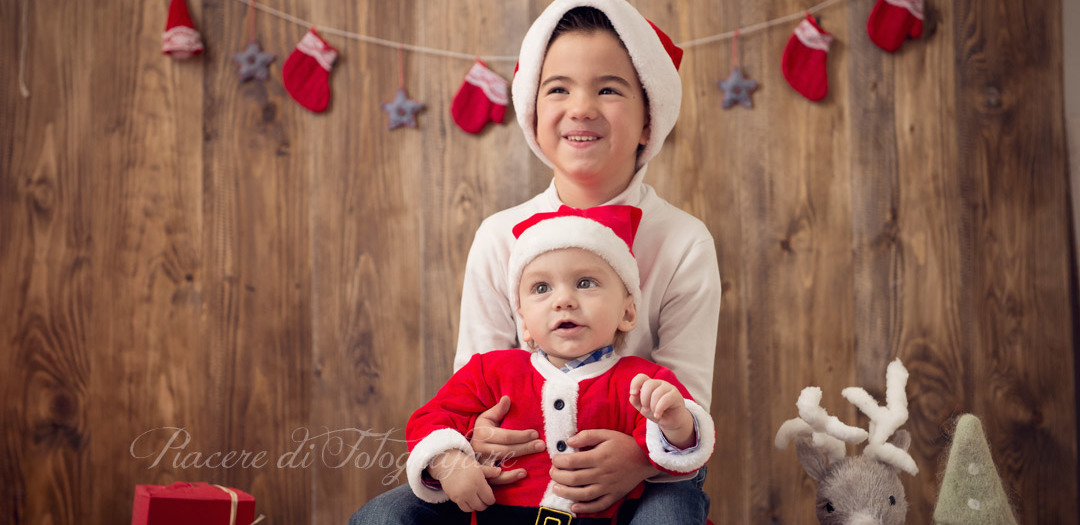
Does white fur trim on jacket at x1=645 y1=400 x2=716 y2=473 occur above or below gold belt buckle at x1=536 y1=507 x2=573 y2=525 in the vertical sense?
above

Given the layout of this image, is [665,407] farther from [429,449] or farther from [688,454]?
[429,449]

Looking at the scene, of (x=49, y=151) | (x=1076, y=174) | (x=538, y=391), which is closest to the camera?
(x=538, y=391)

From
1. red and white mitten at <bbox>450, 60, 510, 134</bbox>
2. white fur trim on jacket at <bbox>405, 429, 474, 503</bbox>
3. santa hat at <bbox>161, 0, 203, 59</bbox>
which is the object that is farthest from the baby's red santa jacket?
santa hat at <bbox>161, 0, 203, 59</bbox>

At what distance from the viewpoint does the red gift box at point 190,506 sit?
144 cm

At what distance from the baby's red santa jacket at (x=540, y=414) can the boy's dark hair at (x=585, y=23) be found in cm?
53

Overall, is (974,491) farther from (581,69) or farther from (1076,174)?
(581,69)

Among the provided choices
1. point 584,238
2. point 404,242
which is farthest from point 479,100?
point 584,238

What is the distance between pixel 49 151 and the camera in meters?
1.88

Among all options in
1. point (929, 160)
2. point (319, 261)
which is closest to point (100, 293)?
point (319, 261)

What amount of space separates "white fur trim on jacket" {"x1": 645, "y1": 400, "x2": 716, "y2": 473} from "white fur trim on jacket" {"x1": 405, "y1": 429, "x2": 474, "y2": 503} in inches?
10.6

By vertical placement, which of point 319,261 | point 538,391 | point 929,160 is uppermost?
point 929,160

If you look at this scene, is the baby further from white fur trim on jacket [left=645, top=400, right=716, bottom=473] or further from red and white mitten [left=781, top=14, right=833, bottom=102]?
red and white mitten [left=781, top=14, right=833, bottom=102]

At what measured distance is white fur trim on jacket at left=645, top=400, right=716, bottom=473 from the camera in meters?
1.08

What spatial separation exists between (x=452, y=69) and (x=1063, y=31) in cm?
143
